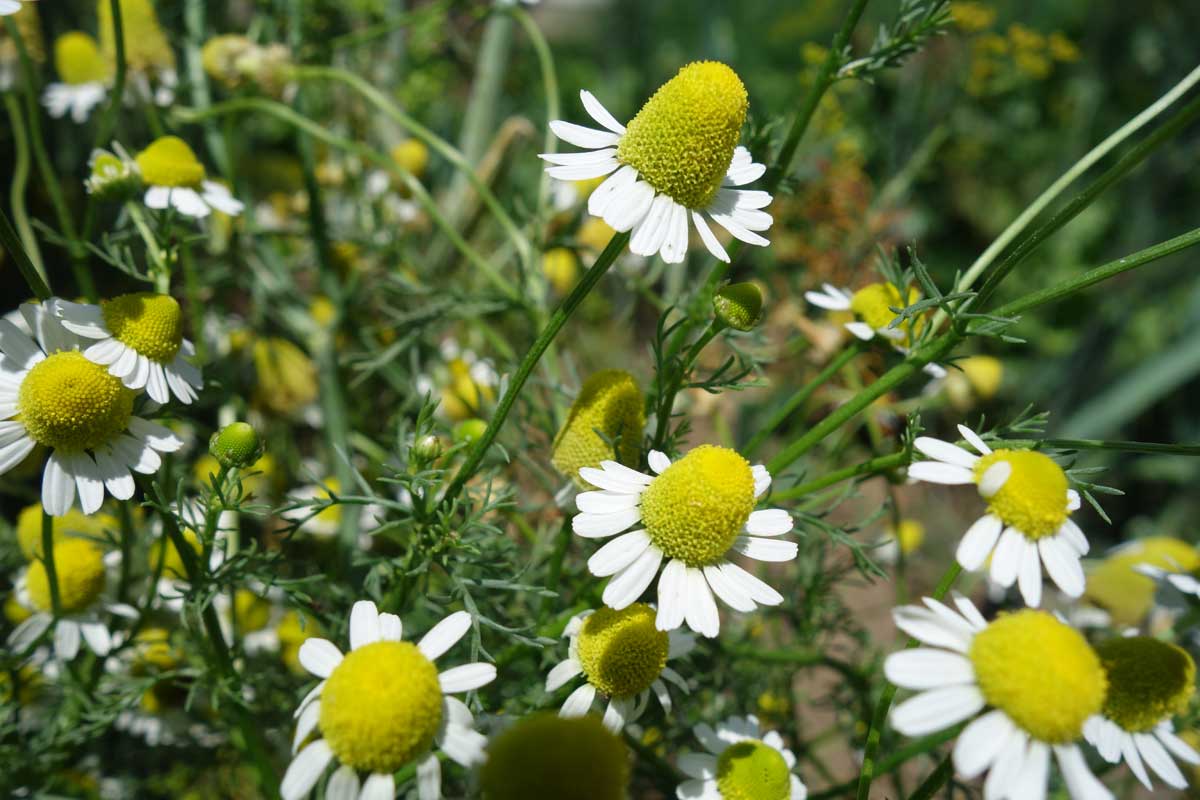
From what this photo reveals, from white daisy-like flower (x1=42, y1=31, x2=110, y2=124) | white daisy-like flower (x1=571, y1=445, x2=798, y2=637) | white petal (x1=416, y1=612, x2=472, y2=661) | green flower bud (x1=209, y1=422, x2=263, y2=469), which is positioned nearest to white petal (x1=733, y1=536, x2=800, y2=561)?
white daisy-like flower (x1=571, y1=445, x2=798, y2=637)

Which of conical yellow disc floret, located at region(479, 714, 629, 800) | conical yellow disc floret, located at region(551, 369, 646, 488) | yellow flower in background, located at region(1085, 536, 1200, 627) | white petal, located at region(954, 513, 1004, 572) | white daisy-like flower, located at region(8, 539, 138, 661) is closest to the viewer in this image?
conical yellow disc floret, located at region(479, 714, 629, 800)

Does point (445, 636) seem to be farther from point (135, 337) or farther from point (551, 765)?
point (135, 337)

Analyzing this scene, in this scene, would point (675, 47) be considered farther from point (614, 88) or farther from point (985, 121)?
point (985, 121)

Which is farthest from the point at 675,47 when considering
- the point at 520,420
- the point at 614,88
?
the point at 520,420

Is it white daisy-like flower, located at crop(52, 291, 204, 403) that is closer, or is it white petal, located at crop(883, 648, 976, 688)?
white petal, located at crop(883, 648, 976, 688)

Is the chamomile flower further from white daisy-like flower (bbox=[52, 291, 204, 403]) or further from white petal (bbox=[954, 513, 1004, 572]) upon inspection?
white daisy-like flower (bbox=[52, 291, 204, 403])
